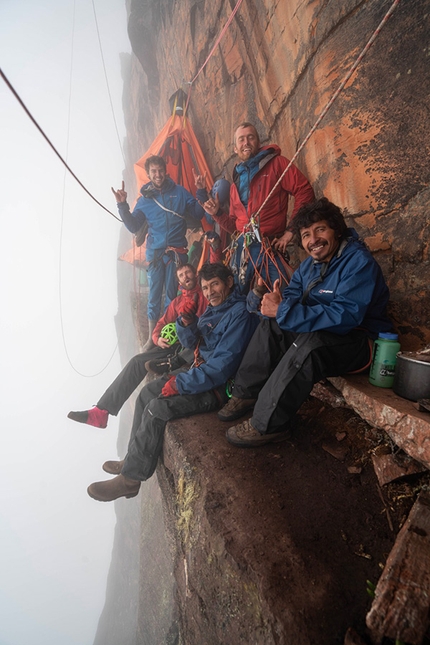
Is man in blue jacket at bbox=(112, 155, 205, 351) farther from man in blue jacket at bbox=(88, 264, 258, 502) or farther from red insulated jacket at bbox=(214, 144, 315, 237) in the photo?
man in blue jacket at bbox=(88, 264, 258, 502)

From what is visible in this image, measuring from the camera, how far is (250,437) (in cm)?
250

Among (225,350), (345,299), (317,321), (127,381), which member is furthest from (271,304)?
(127,381)

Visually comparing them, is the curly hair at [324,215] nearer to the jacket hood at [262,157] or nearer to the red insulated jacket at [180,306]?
the jacket hood at [262,157]

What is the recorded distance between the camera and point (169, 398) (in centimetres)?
325

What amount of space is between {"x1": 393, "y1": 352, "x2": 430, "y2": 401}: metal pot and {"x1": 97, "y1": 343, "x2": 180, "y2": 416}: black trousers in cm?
325

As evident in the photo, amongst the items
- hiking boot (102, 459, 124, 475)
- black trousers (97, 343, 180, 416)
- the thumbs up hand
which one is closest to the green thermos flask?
the thumbs up hand

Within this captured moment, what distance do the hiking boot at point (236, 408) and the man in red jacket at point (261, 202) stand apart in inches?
57.0

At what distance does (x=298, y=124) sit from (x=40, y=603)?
9916 cm

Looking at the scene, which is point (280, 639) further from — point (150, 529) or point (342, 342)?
point (150, 529)

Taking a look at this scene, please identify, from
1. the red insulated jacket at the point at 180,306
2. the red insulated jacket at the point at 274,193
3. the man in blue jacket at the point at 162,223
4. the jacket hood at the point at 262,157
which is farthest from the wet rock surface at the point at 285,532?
the man in blue jacket at the point at 162,223

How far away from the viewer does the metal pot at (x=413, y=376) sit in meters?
1.91

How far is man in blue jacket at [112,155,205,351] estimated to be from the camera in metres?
5.51

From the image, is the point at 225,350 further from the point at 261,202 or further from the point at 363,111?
the point at 363,111

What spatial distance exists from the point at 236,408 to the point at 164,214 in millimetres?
4210
